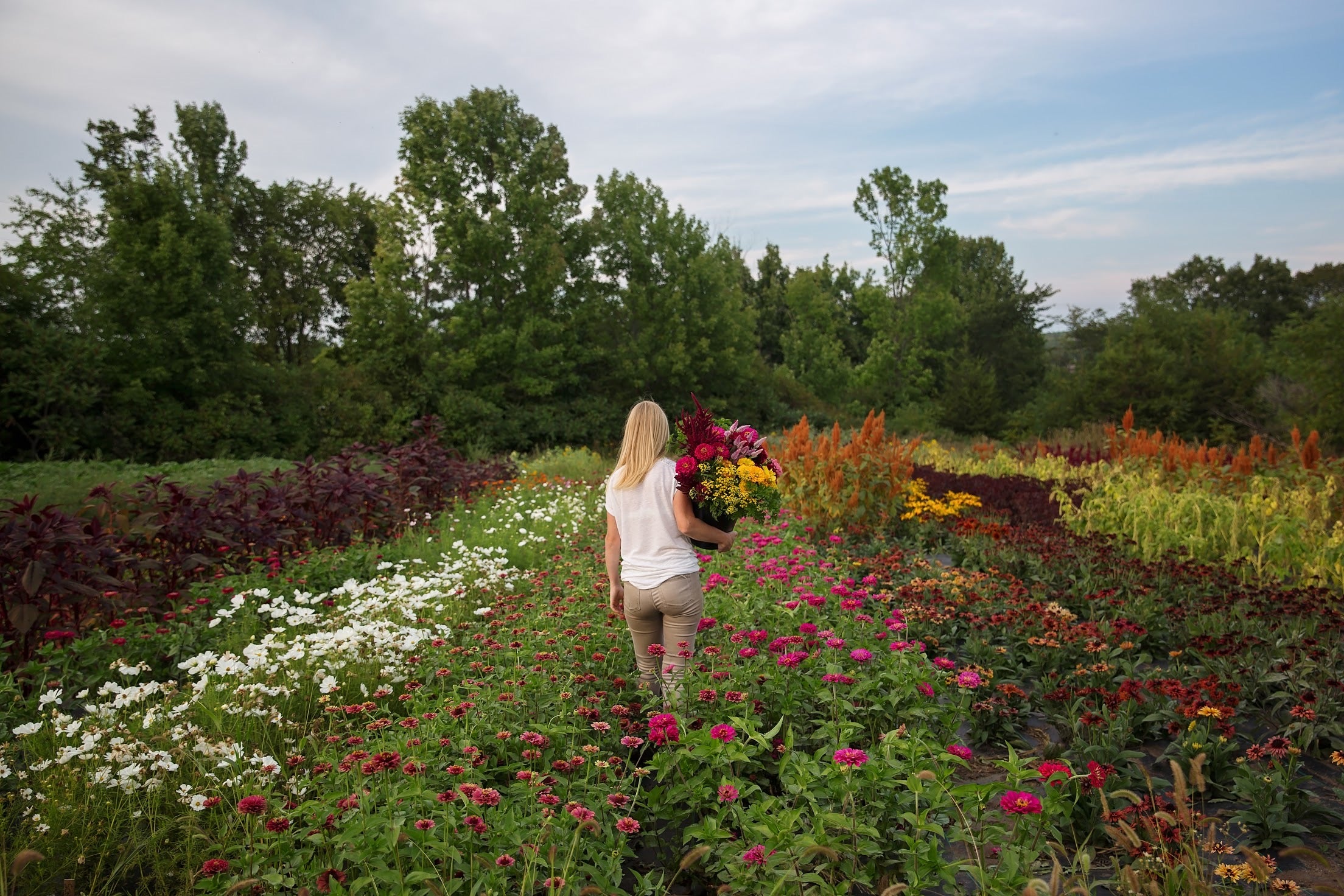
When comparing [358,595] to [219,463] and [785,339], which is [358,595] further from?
[785,339]

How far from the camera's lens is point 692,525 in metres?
3.47

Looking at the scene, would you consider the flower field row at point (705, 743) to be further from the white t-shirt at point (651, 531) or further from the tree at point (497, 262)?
the tree at point (497, 262)

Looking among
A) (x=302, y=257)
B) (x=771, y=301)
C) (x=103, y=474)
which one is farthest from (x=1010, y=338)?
(x=103, y=474)

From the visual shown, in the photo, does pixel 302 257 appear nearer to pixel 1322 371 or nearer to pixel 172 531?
pixel 172 531

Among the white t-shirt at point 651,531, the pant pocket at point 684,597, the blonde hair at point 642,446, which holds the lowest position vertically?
the pant pocket at point 684,597

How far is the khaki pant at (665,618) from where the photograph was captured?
11.5ft

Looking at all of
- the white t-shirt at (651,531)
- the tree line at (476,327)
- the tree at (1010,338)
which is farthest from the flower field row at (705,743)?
the tree at (1010,338)

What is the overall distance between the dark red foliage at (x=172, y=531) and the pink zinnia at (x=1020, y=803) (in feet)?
13.5

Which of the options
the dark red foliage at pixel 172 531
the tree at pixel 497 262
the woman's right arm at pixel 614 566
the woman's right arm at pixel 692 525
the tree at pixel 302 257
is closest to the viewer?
the woman's right arm at pixel 692 525

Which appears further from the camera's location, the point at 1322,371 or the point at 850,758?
the point at 1322,371

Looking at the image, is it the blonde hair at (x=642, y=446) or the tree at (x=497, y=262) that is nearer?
the blonde hair at (x=642, y=446)

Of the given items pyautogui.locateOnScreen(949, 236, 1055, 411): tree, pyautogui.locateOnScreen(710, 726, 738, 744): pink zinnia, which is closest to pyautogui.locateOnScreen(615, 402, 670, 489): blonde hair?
pyautogui.locateOnScreen(710, 726, 738, 744): pink zinnia

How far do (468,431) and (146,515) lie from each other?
16911 mm

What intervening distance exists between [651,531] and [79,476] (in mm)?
9380
